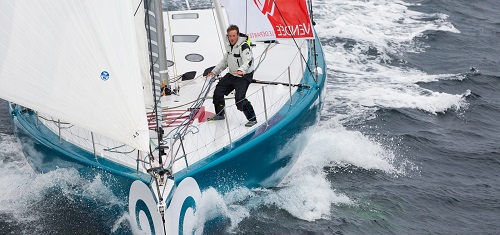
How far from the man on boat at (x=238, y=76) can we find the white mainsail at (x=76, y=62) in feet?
8.68

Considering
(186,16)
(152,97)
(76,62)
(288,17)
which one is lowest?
(186,16)

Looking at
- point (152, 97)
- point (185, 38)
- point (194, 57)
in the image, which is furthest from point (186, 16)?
point (152, 97)

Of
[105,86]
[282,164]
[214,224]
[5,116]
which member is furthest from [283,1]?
[5,116]

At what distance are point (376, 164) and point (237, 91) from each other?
306 cm

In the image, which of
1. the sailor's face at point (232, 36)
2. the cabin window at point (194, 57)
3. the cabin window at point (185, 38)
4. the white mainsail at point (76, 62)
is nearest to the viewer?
the white mainsail at point (76, 62)

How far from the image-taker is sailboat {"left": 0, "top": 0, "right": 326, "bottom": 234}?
329 inches

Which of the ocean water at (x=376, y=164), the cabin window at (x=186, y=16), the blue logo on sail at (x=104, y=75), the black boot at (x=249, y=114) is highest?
the blue logo on sail at (x=104, y=75)

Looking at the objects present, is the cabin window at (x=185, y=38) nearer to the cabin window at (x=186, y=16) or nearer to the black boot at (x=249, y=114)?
the cabin window at (x=186, y=16)

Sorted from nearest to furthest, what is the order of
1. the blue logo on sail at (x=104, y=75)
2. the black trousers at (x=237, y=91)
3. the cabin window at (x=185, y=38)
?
1. the blue logo on sail at (x=104, y=75)
2. the black trousers at (x=237, y=91)
3. the cabin window at (x=185, y=38)

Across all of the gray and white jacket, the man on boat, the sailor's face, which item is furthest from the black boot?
the sailor's face

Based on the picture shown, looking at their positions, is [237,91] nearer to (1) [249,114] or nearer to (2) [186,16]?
(1) [249,114]

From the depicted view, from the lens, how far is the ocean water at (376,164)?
36.3 feet

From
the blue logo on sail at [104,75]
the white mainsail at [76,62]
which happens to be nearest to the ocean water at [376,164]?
the white mainsail at [76,62]

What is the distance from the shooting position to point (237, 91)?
36.7 feet
